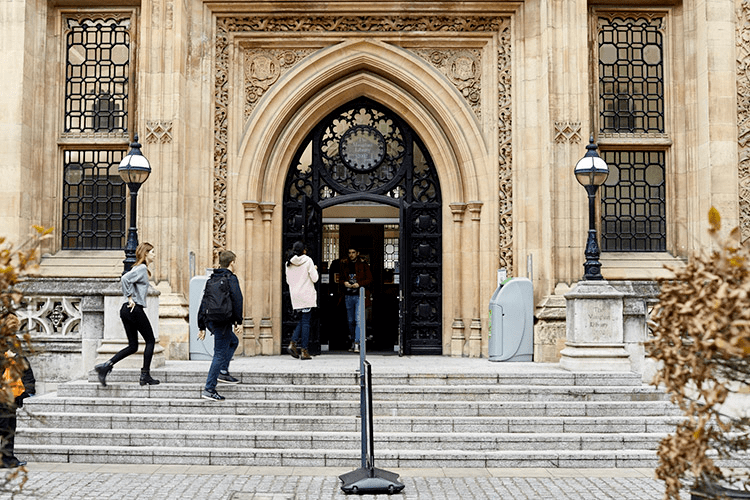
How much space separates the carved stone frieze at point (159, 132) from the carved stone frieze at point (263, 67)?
1608 millimetres

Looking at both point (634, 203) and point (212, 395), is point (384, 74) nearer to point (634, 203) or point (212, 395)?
point (634, 203)

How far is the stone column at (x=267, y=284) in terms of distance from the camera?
41.3 feet

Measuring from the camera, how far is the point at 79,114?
1268 cm

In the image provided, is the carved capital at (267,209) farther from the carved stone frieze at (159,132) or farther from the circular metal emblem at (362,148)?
the carved stone frieze at (159,132)

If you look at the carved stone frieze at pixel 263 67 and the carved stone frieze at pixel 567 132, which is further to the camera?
the carved stone frieze at pixel 263 67

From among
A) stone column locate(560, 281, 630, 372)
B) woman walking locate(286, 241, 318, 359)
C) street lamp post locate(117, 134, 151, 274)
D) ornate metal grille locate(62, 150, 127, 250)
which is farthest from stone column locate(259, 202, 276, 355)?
stone column locate(560, 281, 630, 372)

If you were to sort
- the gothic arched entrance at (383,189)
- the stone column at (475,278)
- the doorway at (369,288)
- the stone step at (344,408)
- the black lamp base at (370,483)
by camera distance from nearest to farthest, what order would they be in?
the black lamp base at (370,483)
the stone step at (344,408)
the stone column at (475,278)
the gothic arched entrance at (383,189)
the doorway at (369,288)

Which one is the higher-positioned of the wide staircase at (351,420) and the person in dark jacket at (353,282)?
the person in dark jacket at (353,282)

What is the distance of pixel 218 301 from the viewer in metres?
8.59

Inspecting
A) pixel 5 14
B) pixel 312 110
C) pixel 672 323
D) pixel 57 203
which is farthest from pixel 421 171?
pixel 672 323

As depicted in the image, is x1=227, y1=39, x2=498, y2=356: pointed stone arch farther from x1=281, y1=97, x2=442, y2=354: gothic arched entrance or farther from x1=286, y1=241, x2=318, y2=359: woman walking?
x1=286, y1=241, x2=318, y2=359: woman walking

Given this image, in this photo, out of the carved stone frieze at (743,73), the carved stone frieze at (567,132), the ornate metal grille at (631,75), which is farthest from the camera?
the ornate metal grille at (631,75)

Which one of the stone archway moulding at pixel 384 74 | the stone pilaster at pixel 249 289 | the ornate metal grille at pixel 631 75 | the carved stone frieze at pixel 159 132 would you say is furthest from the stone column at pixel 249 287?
the ornate metal grille at pixel 631 75

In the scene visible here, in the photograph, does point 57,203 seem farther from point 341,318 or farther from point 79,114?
point 341,318
